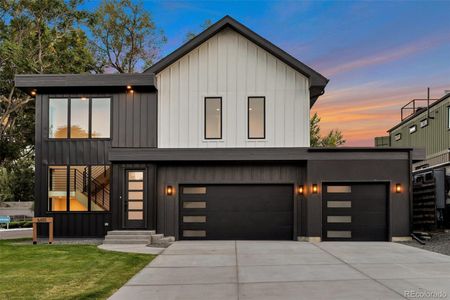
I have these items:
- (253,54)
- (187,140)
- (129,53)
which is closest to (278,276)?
(187,140)

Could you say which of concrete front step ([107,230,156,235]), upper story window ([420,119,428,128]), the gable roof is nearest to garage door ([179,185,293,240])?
concrete front step ([107,230,156,235])

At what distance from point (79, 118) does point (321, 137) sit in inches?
1051

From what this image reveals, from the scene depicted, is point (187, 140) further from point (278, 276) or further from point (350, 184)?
point (278, 276)

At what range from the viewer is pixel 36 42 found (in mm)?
24531

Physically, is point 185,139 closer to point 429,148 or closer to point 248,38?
point 248,38

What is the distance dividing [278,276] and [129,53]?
26.9 m

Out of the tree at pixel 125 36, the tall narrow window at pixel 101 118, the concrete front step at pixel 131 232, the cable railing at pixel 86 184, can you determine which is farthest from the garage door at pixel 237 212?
the tree at pixel 125 36

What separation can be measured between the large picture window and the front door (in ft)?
2.75

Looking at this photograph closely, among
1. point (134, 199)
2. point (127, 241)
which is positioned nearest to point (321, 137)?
point (134, 199)

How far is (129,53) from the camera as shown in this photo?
31.5m

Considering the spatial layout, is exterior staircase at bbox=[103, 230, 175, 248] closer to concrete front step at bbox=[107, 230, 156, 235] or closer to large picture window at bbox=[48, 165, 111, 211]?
concrete front step at bbox=[107, 230, 156, 235]

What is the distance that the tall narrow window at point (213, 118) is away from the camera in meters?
14.6

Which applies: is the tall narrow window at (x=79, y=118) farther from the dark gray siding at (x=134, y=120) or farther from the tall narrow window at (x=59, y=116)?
the dark gray siding at (x=134, y=120)

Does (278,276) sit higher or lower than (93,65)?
lower
